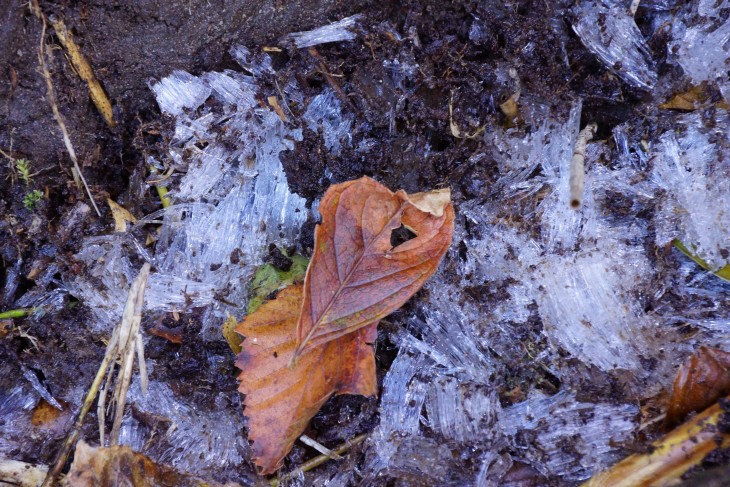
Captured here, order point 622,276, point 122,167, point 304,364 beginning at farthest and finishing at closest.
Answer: point 122,167, point 622,276, point 304,364

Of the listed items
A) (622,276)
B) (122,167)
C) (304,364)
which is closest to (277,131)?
(122,167)

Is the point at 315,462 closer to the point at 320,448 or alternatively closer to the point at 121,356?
the point at 320,448

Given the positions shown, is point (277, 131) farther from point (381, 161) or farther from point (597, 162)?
point (597, 162)

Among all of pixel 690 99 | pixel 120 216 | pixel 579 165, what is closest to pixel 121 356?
pixel 120 216

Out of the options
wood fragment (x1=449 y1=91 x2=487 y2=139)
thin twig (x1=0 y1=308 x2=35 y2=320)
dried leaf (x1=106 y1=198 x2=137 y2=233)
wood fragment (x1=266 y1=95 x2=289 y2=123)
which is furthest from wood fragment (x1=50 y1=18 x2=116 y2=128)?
wood fragment (x1=449 y1=91 x2=487 y2=139)

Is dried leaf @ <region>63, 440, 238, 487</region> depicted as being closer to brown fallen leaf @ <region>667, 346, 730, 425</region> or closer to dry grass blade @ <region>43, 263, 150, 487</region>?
dry grass blade @ <region>43, 263, 150, 487</region>

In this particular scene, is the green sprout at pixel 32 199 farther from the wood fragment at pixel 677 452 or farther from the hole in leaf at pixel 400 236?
the wood fragment at pixel 677 452
